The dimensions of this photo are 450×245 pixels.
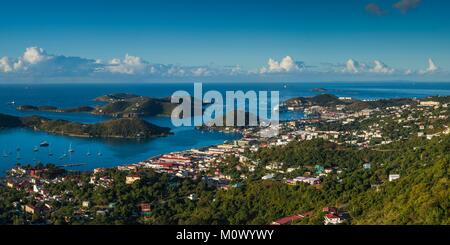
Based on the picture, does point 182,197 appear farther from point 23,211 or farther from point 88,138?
point 88,138

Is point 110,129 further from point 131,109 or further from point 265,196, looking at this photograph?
point 265,196

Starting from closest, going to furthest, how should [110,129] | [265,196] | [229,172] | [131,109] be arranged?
[265,196], [229,172], [110,129], [131,109]

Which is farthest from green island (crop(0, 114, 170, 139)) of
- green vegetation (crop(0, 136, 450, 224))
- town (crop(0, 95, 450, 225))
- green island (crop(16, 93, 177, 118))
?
green vegetation (crop(0, 136, 450, 224))

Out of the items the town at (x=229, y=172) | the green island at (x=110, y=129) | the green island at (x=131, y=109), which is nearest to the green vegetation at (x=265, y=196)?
the town at (x=229, y=172)

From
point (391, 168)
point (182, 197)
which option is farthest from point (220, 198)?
point (391, 168)

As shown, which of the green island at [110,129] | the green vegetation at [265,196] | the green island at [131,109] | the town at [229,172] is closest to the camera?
the green vegetation at [265,196]

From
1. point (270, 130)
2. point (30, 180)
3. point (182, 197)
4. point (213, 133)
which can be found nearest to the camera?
Answer: point (182, 197)

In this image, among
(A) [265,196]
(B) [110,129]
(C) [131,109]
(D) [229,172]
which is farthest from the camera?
(C) [131,109]

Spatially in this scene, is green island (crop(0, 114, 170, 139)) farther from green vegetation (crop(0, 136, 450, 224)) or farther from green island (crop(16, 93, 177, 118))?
green vegetation (crop(0, 136, 450, 224))

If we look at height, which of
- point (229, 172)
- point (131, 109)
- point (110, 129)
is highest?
point (131, 109)

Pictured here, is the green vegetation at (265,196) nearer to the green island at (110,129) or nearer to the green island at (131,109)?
the green island at (110,129)

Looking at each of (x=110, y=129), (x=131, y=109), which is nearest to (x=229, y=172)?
(x=110, y=129)
